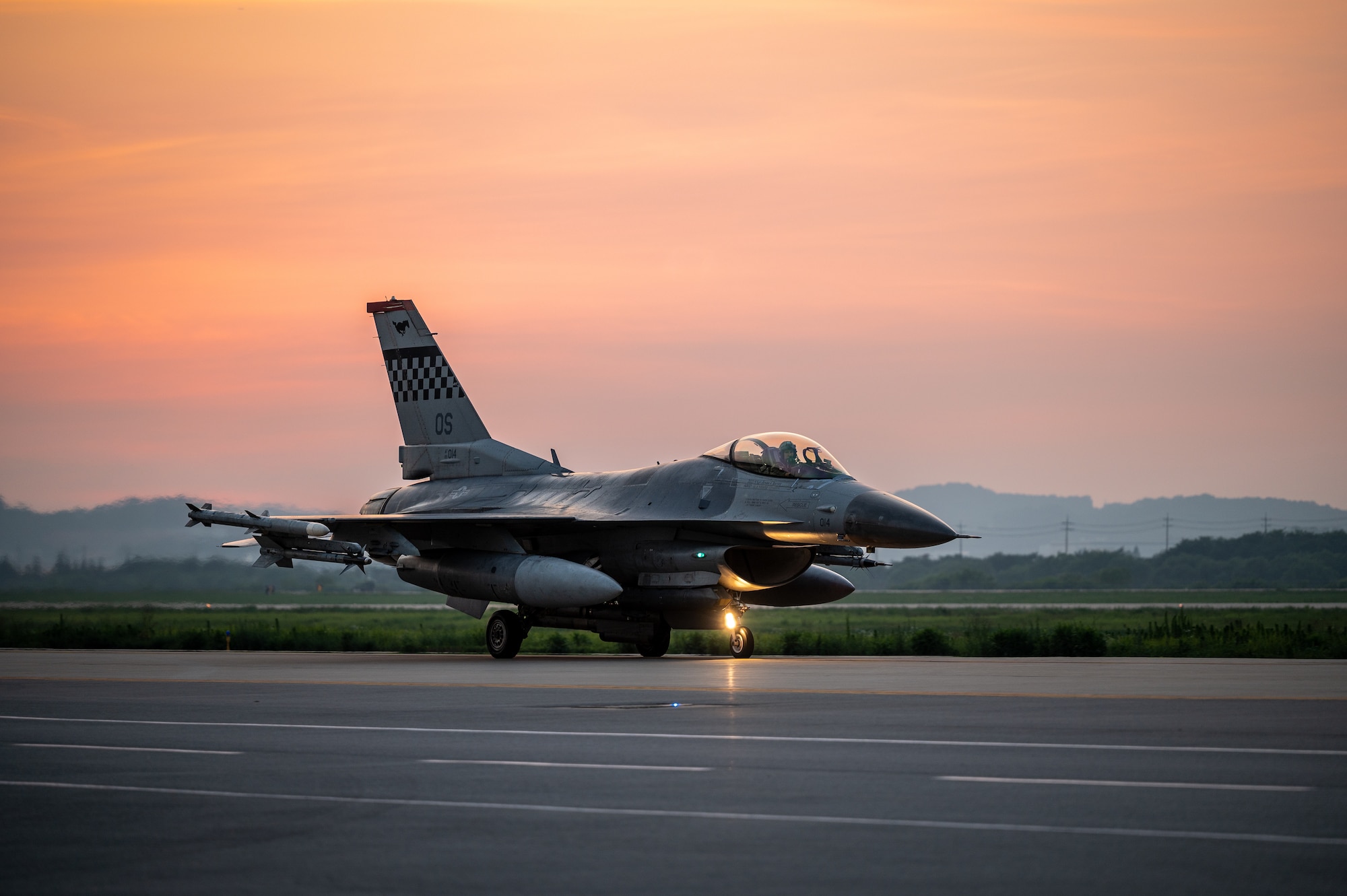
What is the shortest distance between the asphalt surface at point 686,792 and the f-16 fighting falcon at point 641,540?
8.24m

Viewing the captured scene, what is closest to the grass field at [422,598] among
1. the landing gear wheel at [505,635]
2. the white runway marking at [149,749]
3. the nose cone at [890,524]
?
the landing gear wheel at [505,635]

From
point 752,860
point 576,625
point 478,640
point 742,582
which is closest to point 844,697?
point 752,860

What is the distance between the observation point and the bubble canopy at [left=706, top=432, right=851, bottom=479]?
24906 mm

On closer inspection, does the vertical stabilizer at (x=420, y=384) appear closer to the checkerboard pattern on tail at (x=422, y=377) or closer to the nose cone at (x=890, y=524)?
the checkerboard pattern on tail at (x=422, y=377)

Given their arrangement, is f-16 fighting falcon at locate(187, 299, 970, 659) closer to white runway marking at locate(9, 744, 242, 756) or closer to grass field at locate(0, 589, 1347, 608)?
white runway marking at locate(9, 744, 242, 756)

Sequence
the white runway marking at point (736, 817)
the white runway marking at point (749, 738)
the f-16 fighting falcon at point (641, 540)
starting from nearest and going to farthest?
1. the white runway marking at point (736, 817)
2. the white runway marking at point (749, 738)
3. the f-16 fighting falcon at point (641, 540)

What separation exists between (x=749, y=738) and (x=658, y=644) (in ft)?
50.0

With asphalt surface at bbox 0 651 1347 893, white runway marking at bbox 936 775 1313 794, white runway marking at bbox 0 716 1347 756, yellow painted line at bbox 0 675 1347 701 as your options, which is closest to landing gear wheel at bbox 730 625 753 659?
yellow painted line at bbox 0 675 1347 701

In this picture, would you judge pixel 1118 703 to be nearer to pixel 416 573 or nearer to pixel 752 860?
pixel 752 860

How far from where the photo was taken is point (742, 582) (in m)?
25.8

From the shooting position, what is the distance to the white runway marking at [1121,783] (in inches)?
338

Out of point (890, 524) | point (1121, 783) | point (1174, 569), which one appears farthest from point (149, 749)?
point (1174, 569)

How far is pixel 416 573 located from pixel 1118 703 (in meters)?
17.1

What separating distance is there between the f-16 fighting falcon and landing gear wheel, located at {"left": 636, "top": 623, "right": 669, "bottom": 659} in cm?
3
